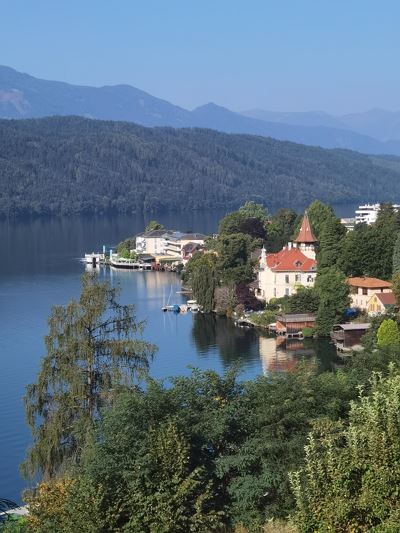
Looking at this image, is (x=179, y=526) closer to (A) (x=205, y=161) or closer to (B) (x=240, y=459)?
(B) (x=240, y=459)

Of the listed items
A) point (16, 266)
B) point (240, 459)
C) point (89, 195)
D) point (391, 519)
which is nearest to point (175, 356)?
point (240, 459)

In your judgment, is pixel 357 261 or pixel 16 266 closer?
pixel 357 261

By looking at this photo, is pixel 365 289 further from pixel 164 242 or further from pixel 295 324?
pixel 164 242

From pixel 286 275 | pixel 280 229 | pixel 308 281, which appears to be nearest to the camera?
pixel 308 281

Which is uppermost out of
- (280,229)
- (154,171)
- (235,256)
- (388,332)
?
(154,171)

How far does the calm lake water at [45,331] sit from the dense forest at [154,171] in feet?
162

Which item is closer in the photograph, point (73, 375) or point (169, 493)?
point (169, 493)

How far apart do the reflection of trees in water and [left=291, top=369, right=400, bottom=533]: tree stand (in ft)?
44.3

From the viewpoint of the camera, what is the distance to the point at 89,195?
323 ft

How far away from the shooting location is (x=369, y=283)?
24422 millimetres

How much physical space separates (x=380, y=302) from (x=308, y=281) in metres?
3.57

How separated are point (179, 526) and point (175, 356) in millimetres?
14165

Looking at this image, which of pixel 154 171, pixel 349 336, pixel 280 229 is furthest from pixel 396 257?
pixel 154 171

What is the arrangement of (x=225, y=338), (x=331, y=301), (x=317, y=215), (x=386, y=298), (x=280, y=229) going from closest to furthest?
(x=331, y=301) < (x=225, y=338) < (x=386, y=298) < (x=317, y=215) < (x=280, y=229)
